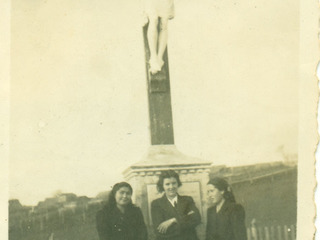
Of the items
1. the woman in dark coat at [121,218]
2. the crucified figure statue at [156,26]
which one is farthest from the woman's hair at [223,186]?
the crucified figure statue at [156,26]

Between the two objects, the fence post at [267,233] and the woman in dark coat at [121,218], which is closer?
the woman in dark coat at [121,218]

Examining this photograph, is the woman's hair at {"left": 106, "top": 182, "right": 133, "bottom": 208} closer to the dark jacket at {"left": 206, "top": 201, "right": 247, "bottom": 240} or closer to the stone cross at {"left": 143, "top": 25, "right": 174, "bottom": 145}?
the stone cross at {"left": 143, "top": 25, "right": 174, "bottom": 145}

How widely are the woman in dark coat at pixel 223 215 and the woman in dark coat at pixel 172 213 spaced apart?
0.07 metres

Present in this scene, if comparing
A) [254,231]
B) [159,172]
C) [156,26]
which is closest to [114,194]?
[159,172]

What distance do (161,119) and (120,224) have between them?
1.62 feet

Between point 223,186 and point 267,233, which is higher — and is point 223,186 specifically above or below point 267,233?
above

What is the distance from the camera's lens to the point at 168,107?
2248mm

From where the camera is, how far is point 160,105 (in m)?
2.24

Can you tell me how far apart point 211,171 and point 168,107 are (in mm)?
347

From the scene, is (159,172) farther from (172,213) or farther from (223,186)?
(223,186)

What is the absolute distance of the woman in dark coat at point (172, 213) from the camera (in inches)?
83.7

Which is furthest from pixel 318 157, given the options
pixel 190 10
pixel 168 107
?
pixel 190 10

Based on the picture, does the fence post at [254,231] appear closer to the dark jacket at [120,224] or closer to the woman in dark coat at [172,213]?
the woman in dark coat at [172,213]

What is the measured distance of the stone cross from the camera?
2.21 meters
